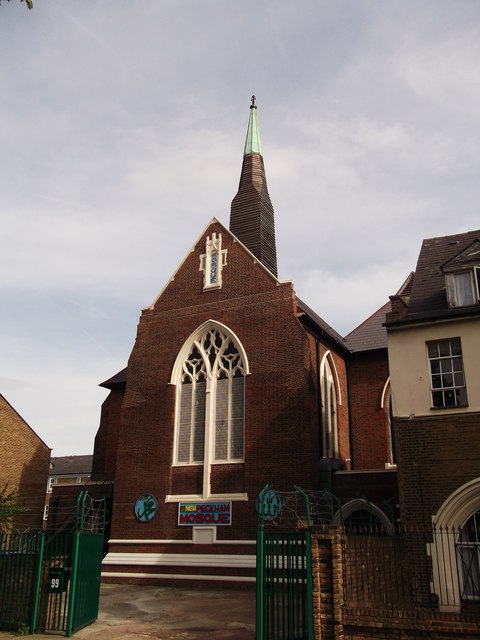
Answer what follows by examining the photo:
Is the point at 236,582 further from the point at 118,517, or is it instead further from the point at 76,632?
the point at 76,632

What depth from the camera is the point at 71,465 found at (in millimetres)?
79625

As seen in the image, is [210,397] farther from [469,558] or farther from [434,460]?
[469,558]

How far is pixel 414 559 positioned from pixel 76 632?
304 inches

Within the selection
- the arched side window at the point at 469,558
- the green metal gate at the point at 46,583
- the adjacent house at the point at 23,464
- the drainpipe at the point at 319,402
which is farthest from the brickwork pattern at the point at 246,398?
the adjacent house at the point at 23,464

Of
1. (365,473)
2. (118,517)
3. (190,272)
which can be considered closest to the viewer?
(365,473)

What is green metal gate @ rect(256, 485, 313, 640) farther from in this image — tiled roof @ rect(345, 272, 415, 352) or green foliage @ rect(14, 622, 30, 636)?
tiled roof @ rect(345, 272, 415, 352)

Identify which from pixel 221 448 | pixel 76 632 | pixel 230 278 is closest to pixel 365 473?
pixel 221 448

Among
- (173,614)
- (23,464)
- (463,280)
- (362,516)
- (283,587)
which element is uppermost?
(463,280)

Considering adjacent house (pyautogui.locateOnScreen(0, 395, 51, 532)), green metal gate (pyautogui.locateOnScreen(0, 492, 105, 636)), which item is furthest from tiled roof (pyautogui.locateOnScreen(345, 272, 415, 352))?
adjacent house (pyautogui.locateOnScreen(0, 395, 51, 532))

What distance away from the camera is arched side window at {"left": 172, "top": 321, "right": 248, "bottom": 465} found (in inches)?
925

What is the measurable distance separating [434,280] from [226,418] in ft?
31.7

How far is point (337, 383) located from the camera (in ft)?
85.1

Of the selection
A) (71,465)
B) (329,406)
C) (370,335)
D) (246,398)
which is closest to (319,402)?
(329,406)

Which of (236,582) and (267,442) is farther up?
(267,442)
